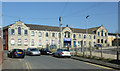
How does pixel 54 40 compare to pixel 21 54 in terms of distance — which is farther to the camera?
pixel 54 40

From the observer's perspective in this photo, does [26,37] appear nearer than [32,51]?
No

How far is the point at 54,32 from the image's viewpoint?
5547 centimetres

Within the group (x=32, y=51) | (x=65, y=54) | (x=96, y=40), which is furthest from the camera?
(x=96, y=40)

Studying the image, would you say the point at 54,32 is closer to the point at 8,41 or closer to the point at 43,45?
the point at 43,45

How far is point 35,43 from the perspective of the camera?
2042 inches

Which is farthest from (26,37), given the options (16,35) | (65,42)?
(65,42)

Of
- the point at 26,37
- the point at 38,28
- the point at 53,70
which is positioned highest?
the point at 38,28

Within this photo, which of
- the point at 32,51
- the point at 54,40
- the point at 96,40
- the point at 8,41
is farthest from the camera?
the point at 96,40

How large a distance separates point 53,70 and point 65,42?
47.4 m

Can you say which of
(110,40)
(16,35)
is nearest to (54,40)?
(16,35)

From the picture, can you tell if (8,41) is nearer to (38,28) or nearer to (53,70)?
(38,28)

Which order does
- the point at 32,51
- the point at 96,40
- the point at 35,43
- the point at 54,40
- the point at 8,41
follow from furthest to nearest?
1. the point at 96,40
2. the point at 54,40
3. the point at 35,43
4. the point at 8,41
5. the point at 32,51

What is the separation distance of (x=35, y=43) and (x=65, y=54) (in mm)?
31209

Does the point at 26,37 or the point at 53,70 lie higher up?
the point at 26,37
